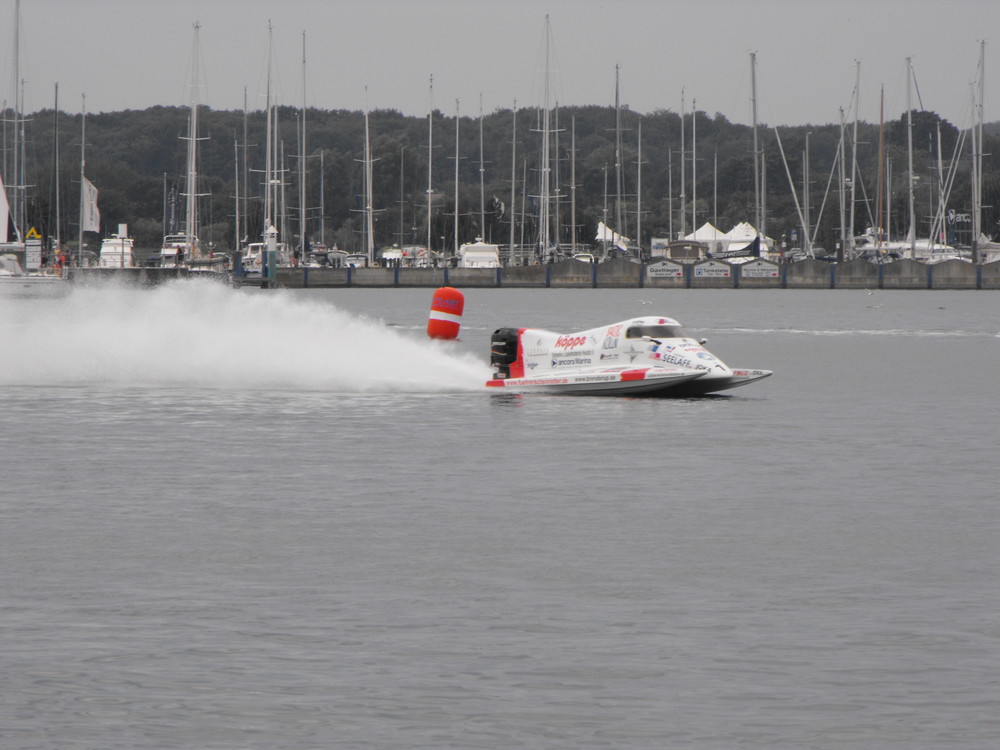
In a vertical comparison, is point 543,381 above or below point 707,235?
below

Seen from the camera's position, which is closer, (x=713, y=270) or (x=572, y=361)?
(x=572, y=361)

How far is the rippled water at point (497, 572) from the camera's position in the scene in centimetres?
899

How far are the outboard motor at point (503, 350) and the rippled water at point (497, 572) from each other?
76 centimetres

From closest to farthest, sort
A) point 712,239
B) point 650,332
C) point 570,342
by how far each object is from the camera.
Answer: point 650,332 → point 570,342 → point 712,239

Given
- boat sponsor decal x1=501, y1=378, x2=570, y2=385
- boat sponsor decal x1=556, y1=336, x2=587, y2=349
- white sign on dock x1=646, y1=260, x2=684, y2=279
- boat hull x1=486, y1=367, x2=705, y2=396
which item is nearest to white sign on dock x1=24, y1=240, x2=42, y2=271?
white sign on dock x1=646, y1=260, x2=684, y2=279

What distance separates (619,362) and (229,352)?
12672mm

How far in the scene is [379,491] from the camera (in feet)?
57.8

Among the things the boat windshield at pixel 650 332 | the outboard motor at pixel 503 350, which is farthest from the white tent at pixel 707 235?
the boat windshield at pixel 650 332

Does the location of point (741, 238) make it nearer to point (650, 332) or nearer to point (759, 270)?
point (759, 270)

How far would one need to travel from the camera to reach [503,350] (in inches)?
1152

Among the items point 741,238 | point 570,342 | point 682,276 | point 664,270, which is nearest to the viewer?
point 570,342

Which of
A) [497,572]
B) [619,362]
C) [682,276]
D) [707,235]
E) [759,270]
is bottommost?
[497,572]

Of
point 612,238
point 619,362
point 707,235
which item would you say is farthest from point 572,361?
point 707,235

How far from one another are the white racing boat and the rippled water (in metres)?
0.53
